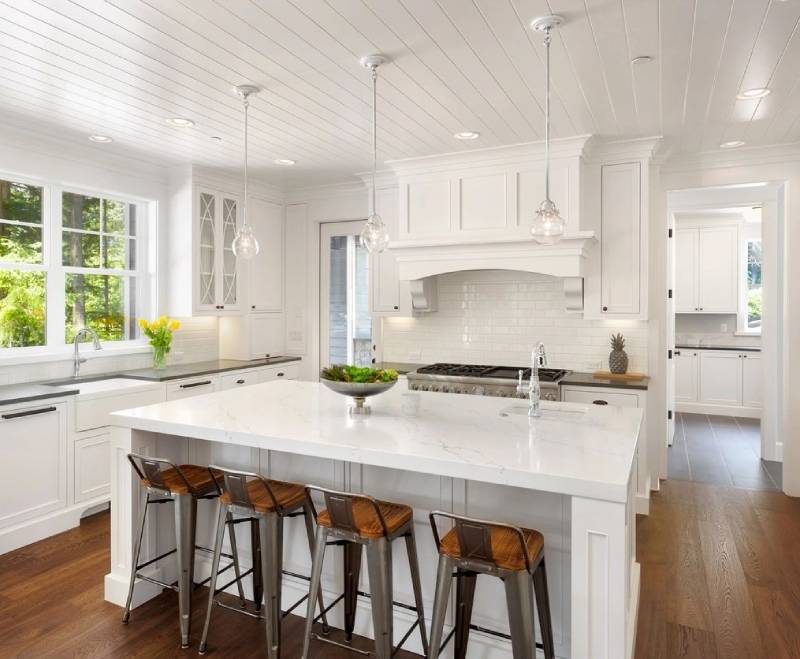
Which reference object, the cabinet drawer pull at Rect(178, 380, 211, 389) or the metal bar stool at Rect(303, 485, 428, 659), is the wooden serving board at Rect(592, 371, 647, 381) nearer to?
the metal bar stool at Rect(303, 485, 428, 659)

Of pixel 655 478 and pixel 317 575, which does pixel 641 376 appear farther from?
pixel 317 575

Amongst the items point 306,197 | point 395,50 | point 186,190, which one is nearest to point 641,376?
point 395,50

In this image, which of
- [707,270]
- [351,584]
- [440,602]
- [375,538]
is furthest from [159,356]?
[707,270]

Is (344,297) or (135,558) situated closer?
(135,558)

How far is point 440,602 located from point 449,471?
45 centimetres

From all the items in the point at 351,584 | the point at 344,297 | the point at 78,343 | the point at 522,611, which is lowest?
the point at 351,584

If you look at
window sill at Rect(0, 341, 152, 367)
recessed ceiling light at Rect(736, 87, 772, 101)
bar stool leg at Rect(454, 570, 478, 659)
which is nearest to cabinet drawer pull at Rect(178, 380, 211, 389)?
window sill at Rect(0, 341, 152, 367)

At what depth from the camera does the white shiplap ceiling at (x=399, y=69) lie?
2402 millimetres

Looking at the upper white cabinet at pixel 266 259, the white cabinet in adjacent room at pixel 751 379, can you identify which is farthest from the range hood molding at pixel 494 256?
the white cabinet in adjacent room at pixel 751 379

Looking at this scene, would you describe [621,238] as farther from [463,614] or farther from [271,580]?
[271,580]

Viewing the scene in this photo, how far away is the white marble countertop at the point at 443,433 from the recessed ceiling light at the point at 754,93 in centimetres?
198

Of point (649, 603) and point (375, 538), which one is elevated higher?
point (375, 538)

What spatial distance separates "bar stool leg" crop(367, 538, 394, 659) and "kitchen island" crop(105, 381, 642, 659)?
1.04ft

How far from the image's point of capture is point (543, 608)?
6.83 feet
